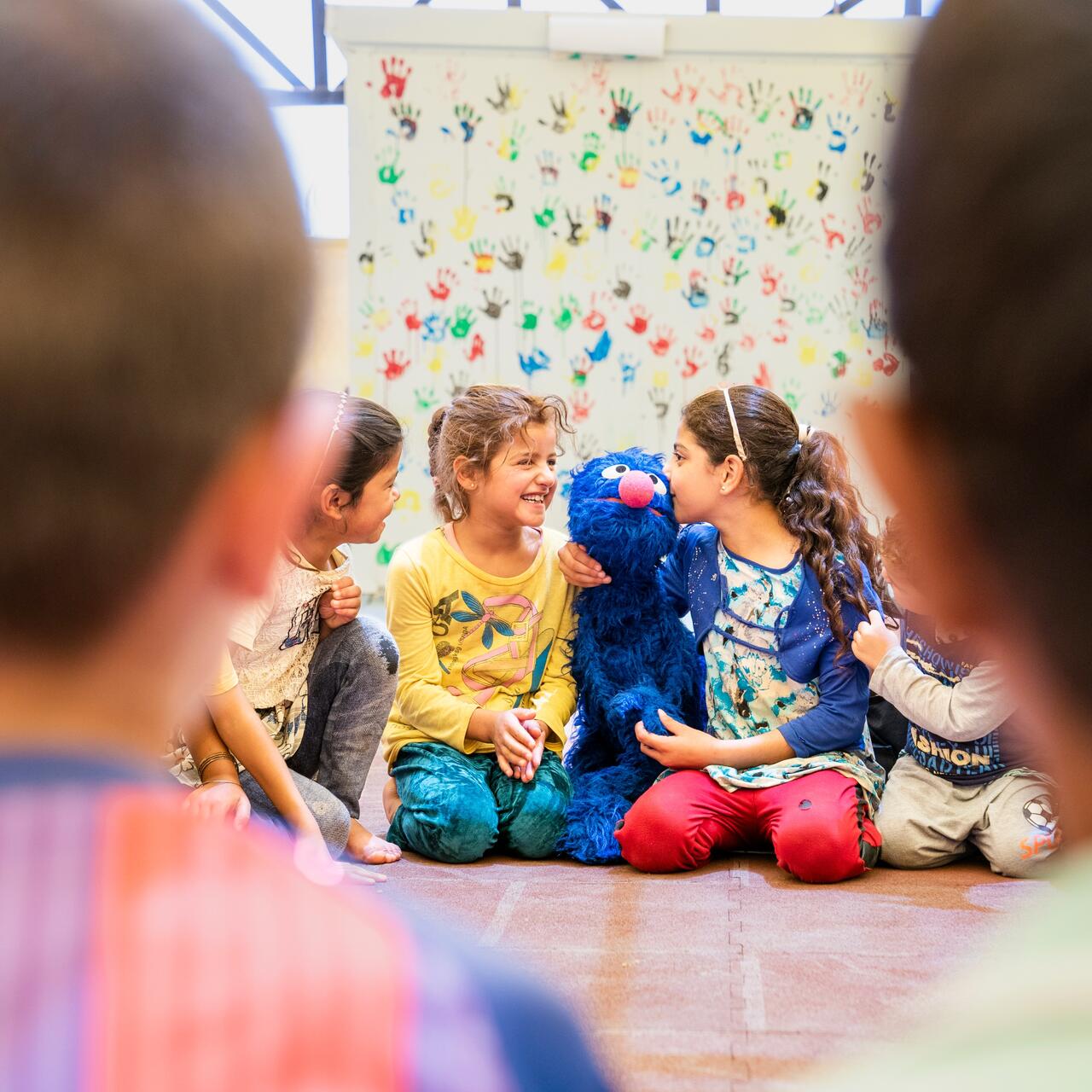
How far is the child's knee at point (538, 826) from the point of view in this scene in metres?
2.01

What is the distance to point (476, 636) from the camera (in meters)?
2.21

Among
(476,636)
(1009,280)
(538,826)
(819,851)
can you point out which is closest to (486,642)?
(476,636)

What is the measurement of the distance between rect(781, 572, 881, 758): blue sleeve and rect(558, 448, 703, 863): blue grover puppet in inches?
8.3

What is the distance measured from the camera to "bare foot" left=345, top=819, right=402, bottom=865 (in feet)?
6.43

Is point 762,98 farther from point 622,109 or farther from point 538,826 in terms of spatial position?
point 538,826

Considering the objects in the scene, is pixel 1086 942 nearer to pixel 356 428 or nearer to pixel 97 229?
pixel 97 229

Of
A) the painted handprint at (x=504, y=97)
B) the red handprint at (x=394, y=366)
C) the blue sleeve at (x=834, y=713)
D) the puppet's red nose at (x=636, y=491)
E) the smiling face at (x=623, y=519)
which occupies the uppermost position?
the painted handprint at (x=504, y=97)

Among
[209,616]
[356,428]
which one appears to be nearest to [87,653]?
[209,616]

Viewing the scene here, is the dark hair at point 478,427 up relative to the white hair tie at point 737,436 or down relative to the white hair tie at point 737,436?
down

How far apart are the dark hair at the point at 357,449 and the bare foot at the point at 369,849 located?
1.86ft

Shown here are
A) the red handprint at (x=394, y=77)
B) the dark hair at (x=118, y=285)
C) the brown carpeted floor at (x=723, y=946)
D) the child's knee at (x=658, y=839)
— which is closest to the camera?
the dark hair at (x=118, y=285)

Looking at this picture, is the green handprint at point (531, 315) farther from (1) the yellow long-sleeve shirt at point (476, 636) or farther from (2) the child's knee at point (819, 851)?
(2) the child's knee at point (819, 851)

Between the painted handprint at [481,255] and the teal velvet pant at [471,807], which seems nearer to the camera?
the teal velvet pant at [471,807]

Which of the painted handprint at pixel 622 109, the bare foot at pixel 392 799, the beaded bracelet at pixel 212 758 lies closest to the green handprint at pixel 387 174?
the painted handprint at pixel 622 109
